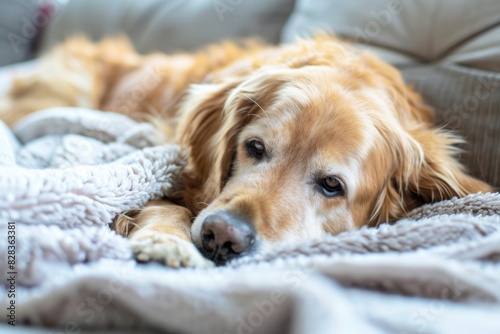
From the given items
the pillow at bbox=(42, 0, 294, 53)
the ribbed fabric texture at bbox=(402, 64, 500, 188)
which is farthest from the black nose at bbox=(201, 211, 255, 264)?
the pillow at bbox=(42, 0, 294, 53)

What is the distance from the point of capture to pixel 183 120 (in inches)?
75.2

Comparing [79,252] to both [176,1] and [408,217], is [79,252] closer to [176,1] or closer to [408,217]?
[408,217]

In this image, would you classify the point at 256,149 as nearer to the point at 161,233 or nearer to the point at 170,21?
the point at 161,233

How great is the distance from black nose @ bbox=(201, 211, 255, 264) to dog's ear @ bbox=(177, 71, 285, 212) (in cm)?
33

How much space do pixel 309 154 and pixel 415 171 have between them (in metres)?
0.42

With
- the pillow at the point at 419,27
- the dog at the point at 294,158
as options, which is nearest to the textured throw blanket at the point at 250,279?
the dog at the point at 294,158

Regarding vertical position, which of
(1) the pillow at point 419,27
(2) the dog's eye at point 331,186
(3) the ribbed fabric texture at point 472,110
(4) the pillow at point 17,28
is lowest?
(4) the pillow at point 17,28

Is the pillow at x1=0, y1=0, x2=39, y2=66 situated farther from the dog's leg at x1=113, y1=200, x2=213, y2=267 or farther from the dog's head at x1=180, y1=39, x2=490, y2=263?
the dog's leg at x1=113, y1=200, x2=213, y2=267

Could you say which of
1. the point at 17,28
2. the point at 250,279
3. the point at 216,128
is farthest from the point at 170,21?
the point at 250,279

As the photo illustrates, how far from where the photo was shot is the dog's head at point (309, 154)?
1.38 meters

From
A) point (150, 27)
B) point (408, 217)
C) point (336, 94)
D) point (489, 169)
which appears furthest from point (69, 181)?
point (150, 27)

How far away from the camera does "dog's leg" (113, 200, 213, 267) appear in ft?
3.78

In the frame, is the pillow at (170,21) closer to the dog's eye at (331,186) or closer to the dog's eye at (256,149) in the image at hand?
the dog's eye at (256,149)

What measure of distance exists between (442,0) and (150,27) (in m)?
1.91
